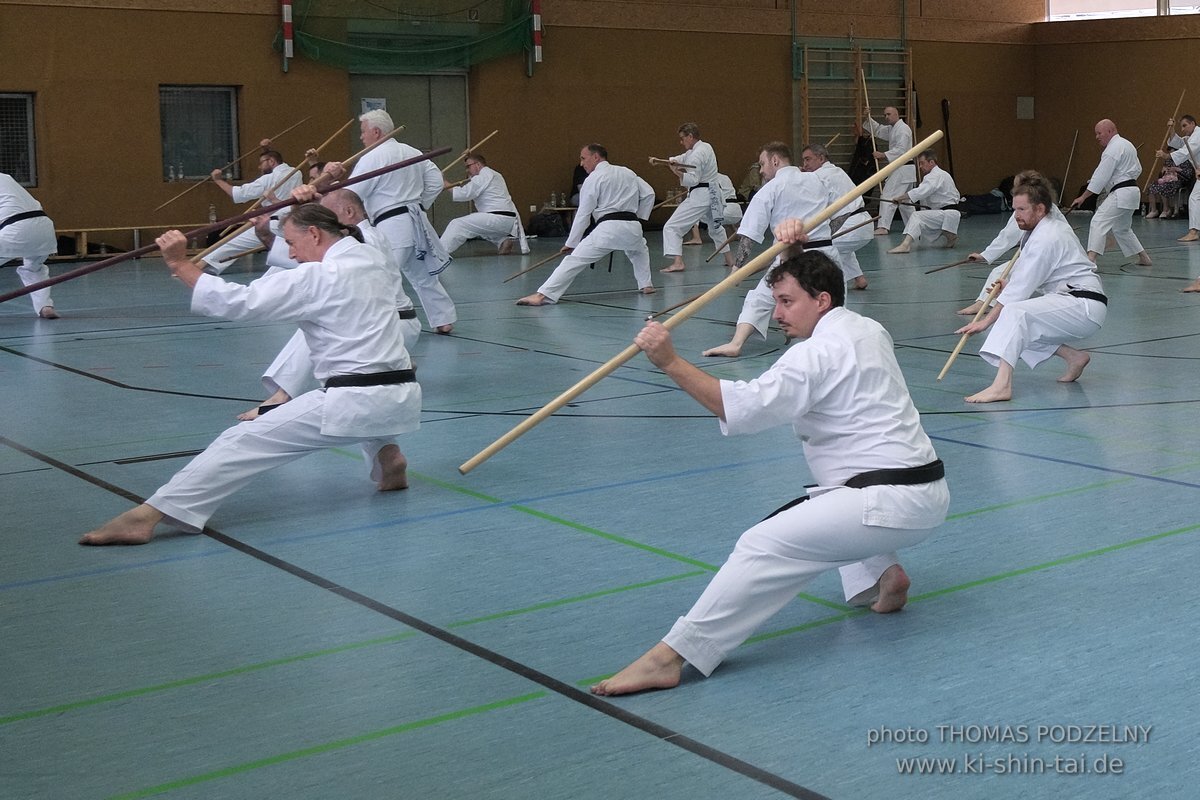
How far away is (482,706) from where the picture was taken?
3.41m

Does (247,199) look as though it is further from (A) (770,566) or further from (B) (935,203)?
(A) (770,566)

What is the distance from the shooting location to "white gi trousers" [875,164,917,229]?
20516 millimetres

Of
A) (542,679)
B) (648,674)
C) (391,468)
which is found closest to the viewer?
(648,674)

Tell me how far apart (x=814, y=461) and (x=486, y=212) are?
531 inches

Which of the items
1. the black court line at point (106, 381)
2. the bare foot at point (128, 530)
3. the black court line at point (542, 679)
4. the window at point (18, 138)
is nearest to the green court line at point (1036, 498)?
the black court line at point (542, 679)

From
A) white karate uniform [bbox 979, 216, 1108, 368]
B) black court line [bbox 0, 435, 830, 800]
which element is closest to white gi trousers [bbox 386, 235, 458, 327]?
white karate uniform [bbox 979, 216, 1108, 368]

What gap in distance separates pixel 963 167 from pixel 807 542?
2353cm

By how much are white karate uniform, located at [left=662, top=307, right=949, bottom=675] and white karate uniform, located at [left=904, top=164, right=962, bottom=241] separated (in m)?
14.6

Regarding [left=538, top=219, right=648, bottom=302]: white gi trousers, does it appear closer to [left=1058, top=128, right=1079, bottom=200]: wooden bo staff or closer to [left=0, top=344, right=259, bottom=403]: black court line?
[left=0, top=344, right=259, bottom=403]: black court line

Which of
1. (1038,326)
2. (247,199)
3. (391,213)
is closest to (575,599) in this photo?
(1038,326)

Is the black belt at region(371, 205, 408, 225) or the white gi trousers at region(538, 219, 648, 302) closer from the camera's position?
the black belt at region(371, 205, 408, 225)

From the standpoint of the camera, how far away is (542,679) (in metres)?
3.59

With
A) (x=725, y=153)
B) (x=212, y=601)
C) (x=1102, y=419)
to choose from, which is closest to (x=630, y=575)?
(x=212, y=601)

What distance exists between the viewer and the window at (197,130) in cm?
1794
